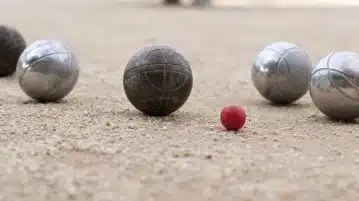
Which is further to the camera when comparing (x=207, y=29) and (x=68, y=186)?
(x=207, y=29)

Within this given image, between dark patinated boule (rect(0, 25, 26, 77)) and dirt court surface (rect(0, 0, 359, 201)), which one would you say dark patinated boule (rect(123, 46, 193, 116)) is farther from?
dark patinated boule (rect(0, 25, 26, 77))

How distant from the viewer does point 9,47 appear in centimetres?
832

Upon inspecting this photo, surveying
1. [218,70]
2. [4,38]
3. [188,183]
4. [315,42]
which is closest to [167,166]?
[188,183]

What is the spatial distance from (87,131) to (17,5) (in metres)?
17.5

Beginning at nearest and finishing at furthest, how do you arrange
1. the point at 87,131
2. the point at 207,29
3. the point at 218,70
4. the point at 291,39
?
the point at 87,131 → the point at 218,70 → the point at 291,39 → the point at 207,29

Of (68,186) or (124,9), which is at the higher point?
(68,186)

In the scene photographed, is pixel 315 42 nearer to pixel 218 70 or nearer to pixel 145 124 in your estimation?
pixel 218 70

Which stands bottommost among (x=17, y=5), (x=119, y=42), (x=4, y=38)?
(x=17, y=5)

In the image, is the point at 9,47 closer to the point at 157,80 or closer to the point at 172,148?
the point at 157,80

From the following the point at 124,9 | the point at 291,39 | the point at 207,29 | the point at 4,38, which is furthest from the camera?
the point at 124,9

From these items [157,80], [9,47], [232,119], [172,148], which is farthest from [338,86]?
[9,47]

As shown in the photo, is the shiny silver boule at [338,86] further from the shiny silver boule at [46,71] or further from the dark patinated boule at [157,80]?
the shiny silver boule at [46,71]

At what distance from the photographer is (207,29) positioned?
16.2 meters

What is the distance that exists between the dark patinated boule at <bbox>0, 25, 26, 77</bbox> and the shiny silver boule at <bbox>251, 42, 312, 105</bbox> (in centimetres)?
295
